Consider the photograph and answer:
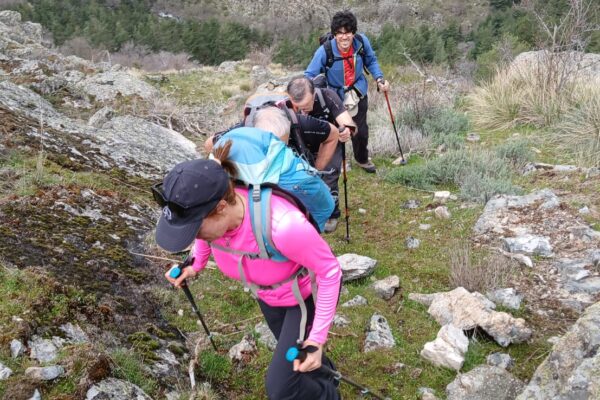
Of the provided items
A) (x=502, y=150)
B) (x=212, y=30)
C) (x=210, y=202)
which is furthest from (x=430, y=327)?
(x=212, y=30)

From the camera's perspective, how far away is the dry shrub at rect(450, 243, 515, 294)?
4.11 m

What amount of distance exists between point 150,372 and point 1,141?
3.56 m

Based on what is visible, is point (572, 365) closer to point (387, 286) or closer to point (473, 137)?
point (387, 286)

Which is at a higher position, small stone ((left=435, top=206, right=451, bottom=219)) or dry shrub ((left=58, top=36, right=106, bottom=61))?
small stone ((left=435, top=206, right=451, bottom=219))

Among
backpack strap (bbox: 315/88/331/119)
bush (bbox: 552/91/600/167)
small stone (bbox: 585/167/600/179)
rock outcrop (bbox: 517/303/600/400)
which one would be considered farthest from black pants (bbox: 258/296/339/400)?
bush (bbox: 552/91/600/167)

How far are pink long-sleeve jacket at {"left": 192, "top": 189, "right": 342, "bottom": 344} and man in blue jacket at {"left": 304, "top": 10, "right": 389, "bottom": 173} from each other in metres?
3.73

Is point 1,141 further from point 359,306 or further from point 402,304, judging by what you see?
point 402,304

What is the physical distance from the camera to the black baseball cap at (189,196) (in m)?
1.98

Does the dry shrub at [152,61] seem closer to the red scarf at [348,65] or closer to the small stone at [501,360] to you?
the red scarf at [348,65]

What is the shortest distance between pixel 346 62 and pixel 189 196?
14.1 feet

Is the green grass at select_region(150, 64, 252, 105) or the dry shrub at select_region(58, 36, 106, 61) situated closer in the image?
the green grass at select_region(150, 64, 252, 105)

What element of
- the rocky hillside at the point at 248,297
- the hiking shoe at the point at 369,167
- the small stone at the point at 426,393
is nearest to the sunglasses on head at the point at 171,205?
the rocky hillside at the point at 248,297

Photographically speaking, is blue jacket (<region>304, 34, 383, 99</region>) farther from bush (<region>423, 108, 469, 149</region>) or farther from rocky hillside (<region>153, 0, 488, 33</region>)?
rocky hillside (<region>153, 0, 488, 33</region>)

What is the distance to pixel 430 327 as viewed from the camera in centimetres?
385
